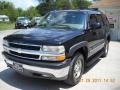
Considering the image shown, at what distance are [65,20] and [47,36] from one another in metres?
1.40

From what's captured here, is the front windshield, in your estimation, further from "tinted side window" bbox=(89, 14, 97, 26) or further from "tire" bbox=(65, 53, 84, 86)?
"tire" bbox=(65, 53, 84, 86)

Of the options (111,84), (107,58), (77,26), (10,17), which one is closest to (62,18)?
(77,26)

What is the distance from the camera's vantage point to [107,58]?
9.70 metres

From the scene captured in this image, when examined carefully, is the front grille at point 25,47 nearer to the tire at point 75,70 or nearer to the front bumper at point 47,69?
the front bumper at point 47,69

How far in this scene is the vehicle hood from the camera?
5.35 meters

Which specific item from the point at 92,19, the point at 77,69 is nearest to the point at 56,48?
the point at 77,69

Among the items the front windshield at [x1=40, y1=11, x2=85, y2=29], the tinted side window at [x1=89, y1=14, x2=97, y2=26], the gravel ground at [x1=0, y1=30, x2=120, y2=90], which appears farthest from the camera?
the tinted side window at [x1=89, y1=14, x2=97, y2=26]

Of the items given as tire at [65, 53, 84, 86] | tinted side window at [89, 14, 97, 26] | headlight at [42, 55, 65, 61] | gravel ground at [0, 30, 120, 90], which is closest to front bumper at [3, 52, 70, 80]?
headlight at [42, 55, 65, 61]

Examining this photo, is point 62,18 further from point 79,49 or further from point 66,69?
point 66,69

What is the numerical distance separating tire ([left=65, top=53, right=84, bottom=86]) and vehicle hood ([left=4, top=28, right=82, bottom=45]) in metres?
0.56

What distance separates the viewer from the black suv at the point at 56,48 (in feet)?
17.3

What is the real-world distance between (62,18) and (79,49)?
1.29m

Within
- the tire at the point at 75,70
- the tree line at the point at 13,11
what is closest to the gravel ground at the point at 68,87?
the tire at the point at 75,70

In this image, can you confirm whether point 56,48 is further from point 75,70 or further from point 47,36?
point 75,70
